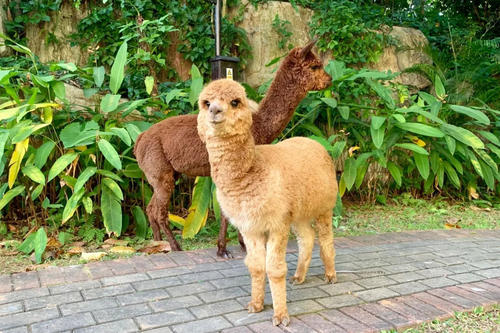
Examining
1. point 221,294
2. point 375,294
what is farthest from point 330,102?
point 221,294

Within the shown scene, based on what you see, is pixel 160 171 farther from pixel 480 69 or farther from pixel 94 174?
pixel 480 69

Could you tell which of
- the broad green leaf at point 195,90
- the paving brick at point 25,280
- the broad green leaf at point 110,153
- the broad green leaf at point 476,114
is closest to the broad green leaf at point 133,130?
the broad green leaf at point 110,153

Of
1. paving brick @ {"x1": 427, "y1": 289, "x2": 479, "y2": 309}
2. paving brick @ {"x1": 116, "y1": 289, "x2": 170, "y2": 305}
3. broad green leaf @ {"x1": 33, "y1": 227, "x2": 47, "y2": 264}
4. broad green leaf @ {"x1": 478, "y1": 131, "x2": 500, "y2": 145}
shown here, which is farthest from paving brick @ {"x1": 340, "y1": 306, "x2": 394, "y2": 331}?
broad green leaf @ {"x1": 478, "y1": 131, "x2": 500, "y2": 145}

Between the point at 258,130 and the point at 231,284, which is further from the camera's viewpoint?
the point at 258,130

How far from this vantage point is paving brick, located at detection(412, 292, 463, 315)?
2.96 m

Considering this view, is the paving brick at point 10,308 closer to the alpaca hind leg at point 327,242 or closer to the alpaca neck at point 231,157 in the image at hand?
the alpaca neck at point 231,157

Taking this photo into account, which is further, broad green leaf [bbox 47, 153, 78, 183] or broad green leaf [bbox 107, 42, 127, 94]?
broad green leaf [bbox 107, 42, 127, 94]

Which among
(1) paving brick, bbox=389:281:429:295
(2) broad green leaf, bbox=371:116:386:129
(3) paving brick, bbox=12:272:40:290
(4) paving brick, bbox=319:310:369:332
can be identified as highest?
(2) broad green leaf, bbox=371:116:386:129

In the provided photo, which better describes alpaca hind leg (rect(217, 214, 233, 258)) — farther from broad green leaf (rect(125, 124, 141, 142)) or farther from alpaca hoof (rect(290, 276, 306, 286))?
broad green leaf (rect(125, 124, 141, 142))

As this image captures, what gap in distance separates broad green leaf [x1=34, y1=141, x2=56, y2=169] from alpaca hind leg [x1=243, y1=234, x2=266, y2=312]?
260cm

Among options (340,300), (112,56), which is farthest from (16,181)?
(340,300)

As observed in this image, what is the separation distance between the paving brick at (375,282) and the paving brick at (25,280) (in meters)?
2.46

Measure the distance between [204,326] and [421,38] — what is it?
7.11 m

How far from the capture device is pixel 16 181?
187 inches
